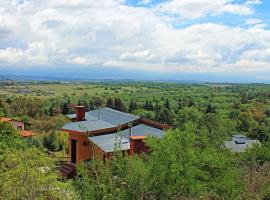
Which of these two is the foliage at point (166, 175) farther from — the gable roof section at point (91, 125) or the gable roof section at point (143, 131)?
the gable roof section at point (91, 125)

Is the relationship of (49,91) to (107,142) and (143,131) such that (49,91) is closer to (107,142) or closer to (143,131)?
(143,131)

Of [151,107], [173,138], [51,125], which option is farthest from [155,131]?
[151,107]

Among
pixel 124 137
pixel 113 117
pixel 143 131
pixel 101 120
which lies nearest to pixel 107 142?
pixel 124 137

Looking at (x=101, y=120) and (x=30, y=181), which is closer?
(x=30, y=181)

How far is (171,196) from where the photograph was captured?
428 inches

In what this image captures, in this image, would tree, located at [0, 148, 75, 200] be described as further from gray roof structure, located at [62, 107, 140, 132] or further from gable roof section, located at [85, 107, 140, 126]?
gable roof section, located at [85, 107, 140, 126]

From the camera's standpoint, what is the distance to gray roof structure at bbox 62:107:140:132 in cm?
2749

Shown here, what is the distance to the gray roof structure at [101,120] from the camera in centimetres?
2749

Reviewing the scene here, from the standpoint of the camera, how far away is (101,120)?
30359 millimetres

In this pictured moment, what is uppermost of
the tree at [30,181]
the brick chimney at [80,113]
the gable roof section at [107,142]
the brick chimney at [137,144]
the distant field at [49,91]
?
the tree at [30,181]

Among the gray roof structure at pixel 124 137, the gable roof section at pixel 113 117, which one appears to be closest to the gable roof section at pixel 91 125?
the gable roof section at pixel 113 117

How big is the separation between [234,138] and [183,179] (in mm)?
35006

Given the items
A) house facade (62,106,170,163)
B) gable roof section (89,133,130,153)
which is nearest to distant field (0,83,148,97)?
house facade (62,106,170,163)

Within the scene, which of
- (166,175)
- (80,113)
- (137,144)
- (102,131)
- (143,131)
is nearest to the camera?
(166,175)
